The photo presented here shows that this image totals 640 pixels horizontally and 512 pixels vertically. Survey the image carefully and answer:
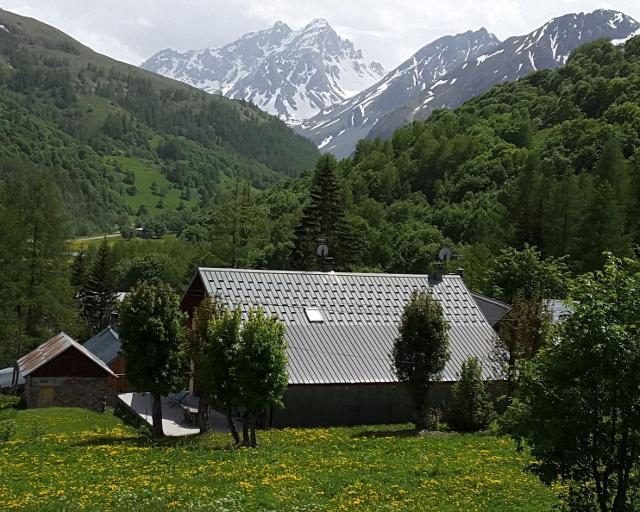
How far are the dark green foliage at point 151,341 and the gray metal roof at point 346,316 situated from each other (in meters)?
5.10

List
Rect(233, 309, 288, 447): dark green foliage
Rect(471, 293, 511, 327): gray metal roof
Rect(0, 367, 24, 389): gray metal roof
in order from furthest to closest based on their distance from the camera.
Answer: Rect(0, 367, 24, 389): gray metal roof → Rect(471, 293, 511, 327): gray metal roof → Rect(233, 309, 288, 447): dark green foliage

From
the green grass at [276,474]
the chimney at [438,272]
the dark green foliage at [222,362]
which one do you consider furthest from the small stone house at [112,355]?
the dark green foliage at [222,362]

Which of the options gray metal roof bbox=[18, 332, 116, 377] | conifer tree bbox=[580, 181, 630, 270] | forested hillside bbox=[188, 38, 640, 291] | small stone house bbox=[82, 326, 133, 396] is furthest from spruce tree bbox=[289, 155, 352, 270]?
gray metal roof bbox=[18, 332, 116, 377]

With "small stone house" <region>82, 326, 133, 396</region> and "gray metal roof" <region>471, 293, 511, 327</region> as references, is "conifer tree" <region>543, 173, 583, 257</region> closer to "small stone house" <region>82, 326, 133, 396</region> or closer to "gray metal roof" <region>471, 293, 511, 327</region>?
"gray metal roof" <region>471, 293, 511, 327</region>

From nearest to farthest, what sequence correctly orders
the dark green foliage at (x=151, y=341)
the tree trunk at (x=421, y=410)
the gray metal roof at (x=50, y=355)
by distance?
the dark green foliage at (x=151, y=341)
the tree trunk at (x=421, y=410)
the gray metal roof at (x=50, y=355)

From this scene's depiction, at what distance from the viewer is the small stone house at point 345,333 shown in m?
35.8

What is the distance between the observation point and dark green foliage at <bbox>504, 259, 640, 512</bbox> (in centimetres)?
1275

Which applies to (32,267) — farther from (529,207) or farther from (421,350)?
(529,207)

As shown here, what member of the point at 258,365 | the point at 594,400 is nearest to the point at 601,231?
the point at 258,365

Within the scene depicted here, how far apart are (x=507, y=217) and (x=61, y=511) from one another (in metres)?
87.3

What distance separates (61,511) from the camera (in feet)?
54.6

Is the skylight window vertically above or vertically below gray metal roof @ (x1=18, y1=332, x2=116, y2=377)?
above

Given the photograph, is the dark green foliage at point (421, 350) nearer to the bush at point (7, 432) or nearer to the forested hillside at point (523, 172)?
the bush at point (7, 432)

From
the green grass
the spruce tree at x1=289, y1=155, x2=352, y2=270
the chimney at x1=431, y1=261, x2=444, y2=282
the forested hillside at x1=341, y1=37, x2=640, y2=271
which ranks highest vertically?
the forested hillside at x1=341, y1=37, x2=640, y2=271
